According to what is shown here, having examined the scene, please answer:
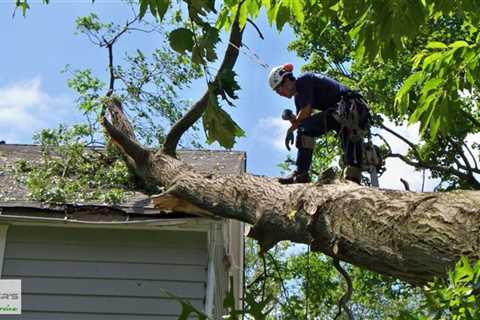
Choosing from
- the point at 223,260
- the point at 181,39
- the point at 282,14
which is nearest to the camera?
the point at 181,39

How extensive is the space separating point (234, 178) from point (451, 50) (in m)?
1.71

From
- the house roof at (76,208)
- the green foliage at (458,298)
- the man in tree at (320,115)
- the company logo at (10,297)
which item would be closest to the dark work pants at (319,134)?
the man in tree at (320,115)

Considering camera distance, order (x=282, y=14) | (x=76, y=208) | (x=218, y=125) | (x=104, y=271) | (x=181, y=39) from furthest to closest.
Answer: (x=104, y=271) → (x=76, y=208) → (x=282, y=14) → (x=218, y=125) → (x=181, y=39)

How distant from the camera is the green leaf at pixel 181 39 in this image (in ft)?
7.39

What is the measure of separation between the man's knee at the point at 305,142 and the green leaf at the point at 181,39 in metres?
3.20

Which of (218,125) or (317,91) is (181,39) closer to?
(218,125)

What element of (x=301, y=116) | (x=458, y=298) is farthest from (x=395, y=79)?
(x=458, y=298)

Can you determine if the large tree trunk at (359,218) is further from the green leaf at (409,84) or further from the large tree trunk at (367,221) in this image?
the green leaf at (409,84)

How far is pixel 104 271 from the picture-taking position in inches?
240

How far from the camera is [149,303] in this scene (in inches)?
234

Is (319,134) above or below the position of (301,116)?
below

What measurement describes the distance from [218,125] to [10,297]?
3.74 metres

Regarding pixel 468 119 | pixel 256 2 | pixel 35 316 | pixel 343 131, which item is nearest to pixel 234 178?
pixel 343 131

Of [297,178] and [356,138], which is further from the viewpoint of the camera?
[356,138]
